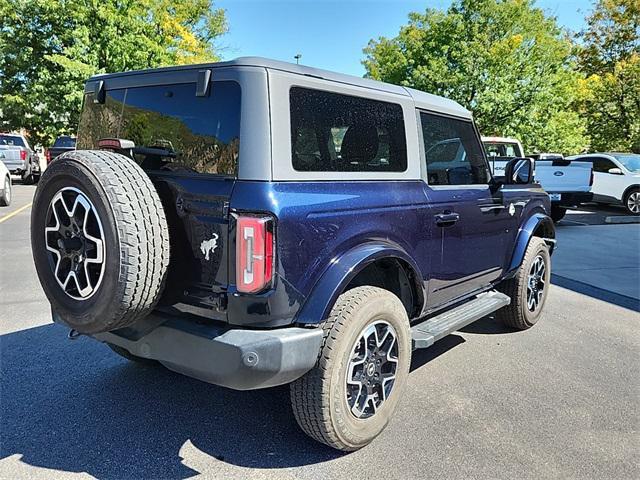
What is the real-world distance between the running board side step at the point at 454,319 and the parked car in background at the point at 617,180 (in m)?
11.2

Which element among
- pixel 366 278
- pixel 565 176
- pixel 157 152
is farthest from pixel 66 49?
pixel 366 278

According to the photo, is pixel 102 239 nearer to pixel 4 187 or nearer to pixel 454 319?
pixel 454 319

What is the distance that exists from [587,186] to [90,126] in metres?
10.8

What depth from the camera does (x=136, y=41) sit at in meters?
18.4

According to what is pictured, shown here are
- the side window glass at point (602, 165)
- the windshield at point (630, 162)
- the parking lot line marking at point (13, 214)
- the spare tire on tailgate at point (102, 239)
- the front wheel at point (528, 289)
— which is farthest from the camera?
the side window glass at point (602, 165)

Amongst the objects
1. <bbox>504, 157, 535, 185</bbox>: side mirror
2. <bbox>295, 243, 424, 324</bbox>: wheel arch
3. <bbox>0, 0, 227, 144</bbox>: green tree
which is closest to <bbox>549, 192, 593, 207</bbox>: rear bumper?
<bbox>504, 157, 535, 185</bbox>: side mirror

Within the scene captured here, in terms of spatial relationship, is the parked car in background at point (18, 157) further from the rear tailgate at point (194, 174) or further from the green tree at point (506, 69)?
the rear tailgate at point (194, 174)

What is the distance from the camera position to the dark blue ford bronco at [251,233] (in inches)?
88.0

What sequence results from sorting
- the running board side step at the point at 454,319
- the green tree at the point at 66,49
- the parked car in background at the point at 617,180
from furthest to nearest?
the green tree at the point at 66,49 < the parked car in background at the point at 617,180 < the running board side step at the point at 454,319

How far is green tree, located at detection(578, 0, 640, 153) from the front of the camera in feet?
72.4

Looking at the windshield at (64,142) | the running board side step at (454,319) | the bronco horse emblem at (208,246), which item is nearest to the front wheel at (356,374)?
the running board side step at (454,319)

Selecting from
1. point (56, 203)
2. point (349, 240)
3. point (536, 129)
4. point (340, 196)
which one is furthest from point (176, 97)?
point (536, 129)

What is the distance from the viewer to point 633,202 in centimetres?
1348

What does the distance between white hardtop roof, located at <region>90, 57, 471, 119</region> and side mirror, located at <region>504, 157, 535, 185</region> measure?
537 millimetres
